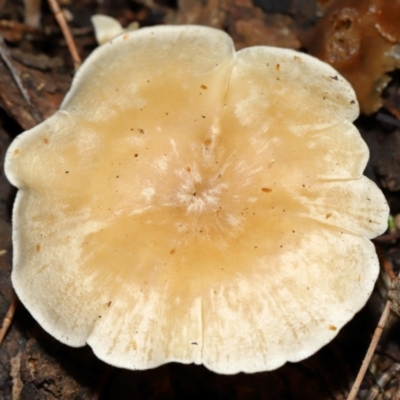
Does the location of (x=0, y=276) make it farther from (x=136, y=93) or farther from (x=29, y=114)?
(x=136, y=93)

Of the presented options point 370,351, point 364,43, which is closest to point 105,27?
point 364,43

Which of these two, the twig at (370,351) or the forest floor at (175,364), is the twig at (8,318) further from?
the twig at (370,351)

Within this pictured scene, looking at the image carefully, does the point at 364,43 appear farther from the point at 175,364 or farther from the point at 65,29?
the point at 175,364

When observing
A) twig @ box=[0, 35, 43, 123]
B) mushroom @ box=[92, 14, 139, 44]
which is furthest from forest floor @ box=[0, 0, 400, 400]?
mushroom @ box=[92, 14, 139, 44]

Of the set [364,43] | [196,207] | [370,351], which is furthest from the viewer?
[364,43]

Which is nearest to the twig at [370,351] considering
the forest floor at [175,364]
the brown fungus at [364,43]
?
the forest floor at [175,364]

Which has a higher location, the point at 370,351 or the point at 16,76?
the point at 16,76
